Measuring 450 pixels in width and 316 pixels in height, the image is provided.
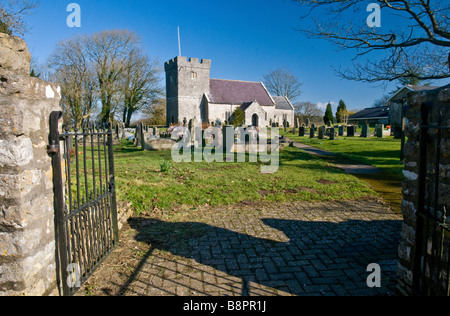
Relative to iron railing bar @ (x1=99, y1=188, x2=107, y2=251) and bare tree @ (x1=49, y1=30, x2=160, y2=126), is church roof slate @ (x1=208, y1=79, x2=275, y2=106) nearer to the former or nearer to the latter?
bare tree @ (x1=49, y1=30, x2=160, y2=126)

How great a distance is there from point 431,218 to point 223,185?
5746mm

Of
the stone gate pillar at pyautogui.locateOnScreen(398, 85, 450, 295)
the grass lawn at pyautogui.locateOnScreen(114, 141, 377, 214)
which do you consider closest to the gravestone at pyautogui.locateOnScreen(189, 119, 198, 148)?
the grass lawn at pyautogui.locateOnScreen(114, 141, 377, 214)

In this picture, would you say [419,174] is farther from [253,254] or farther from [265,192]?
[265,192]

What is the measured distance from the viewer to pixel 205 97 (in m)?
50.2

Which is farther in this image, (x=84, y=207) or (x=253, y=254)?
(x=253, y=254)

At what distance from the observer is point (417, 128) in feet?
9.61

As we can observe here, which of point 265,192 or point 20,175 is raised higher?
point 20,175

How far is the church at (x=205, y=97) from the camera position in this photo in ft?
160

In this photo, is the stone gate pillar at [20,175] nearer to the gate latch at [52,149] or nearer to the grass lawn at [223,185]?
the gate latch at [52,149]

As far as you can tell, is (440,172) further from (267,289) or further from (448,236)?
(267,289)

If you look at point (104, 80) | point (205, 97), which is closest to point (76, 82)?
A: point (104, 80)

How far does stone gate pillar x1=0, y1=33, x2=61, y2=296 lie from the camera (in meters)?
2.46
